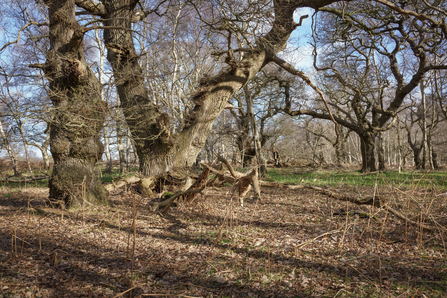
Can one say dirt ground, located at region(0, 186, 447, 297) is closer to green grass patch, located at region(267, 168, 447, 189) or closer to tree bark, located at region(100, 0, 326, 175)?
green grass patch, located at region(267, 168, 447, 189)

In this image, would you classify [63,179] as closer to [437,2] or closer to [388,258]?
[388,258]

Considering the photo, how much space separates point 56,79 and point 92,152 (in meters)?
1.81

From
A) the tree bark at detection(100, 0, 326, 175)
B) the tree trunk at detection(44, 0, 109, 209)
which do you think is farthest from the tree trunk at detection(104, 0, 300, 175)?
the tree trunk at detection(44, 0, 109, 209)

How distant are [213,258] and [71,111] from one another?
4343 millimetres

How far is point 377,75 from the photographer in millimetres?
15219

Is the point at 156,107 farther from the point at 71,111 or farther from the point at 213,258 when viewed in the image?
the point at 213,258

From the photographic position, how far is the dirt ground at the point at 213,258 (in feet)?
9.17

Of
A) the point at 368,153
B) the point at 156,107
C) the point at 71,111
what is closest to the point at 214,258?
the point at 71,111

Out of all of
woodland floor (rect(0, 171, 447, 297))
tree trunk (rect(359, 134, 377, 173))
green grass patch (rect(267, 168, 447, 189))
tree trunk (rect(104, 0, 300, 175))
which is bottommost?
woodland floor (rect(0, 171, 447, 297))

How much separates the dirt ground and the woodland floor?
0.5 inches

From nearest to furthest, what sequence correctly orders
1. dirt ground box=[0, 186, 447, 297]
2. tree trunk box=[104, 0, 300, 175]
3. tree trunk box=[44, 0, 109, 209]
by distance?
1. dirt ground box=[0, 186, 447, 297]
2. tree trunk box=[44, 0, 109, 209]
3. tree trunk box=[104, 0, 300, 175]

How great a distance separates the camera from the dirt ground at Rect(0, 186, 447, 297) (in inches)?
110

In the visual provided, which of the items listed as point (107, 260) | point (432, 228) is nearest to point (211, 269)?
point (107, 260)

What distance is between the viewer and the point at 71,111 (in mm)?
5562
